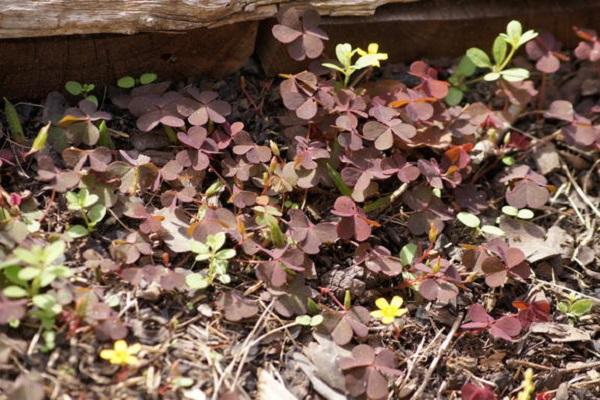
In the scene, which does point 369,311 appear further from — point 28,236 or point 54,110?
point 54,110

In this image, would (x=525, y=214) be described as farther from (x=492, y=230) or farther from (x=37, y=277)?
A: (x=37, y=277)

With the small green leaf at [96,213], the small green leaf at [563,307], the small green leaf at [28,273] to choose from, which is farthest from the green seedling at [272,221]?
the small green leaf at [563,307]

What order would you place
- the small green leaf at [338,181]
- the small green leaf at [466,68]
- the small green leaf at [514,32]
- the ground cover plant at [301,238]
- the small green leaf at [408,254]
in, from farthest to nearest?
the small green leaf at [466,68] → the small green leaf at [514,32] → the small green leaf at [338,181] → the small green leaf at [408,254] → the ground cover plant at [301,238]

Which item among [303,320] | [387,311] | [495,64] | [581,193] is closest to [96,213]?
[303,320]

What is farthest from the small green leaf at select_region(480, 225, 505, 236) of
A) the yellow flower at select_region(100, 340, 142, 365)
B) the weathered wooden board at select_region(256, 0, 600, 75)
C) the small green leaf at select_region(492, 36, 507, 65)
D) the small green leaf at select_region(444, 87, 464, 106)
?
the yellow flower at select_region(100, 340, 142, 365)

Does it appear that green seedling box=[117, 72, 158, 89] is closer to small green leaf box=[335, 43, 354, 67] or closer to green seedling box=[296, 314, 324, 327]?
small green leaf box=[335, 43, 354, 67]

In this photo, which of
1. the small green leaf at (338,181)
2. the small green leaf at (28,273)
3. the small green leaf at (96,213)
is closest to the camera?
the small green leaf at (28,273)

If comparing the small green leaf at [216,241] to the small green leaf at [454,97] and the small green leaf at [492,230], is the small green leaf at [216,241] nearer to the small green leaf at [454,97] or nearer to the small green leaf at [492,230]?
the small green leaf at [492,230]
